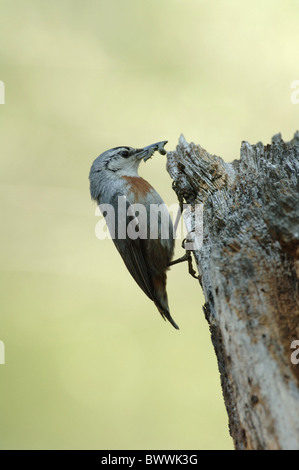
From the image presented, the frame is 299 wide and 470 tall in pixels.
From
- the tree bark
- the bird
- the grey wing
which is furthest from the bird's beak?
the tree bark

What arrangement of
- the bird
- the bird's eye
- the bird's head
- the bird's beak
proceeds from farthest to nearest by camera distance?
the bird's eye, the bird's head, the bird's beak, the bird

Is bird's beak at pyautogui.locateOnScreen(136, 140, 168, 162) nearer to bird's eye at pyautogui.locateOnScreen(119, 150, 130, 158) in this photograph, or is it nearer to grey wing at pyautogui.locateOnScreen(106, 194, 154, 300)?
bird's eye at pyautogui.locateOnScreen(119, 150, 130, 158)

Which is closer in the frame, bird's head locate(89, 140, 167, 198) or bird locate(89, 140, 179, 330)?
bird locate(89, 140, 179, 330)

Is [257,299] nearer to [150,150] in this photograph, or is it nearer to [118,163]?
[150,150]

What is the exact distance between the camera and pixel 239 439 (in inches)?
84.4

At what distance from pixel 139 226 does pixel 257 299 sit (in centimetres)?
222

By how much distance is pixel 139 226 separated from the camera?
435 cm

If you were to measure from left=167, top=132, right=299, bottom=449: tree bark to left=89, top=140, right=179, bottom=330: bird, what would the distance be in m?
1.53

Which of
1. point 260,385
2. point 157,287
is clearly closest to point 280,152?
point 260,385

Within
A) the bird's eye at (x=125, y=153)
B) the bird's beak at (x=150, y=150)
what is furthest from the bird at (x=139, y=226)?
the bird's eye at (x=125, y=153)

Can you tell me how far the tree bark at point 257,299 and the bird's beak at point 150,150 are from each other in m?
1.76

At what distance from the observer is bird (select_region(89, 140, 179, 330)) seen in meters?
4.34

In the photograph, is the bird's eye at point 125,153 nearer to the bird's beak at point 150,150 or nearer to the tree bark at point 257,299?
the bird's beak at point 150,150
